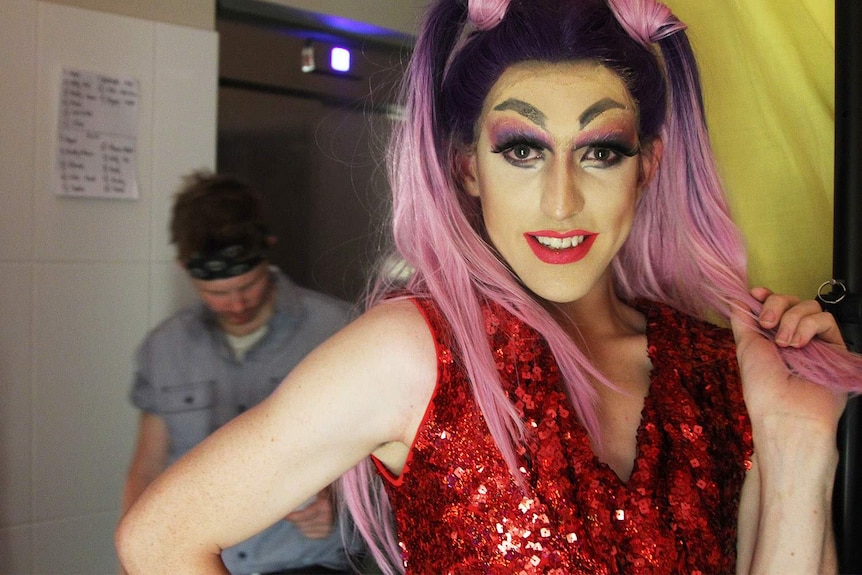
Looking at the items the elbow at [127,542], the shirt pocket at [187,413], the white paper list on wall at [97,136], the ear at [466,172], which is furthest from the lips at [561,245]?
the white paper list on wall at [97,136]

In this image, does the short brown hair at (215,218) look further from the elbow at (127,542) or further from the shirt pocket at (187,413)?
the elbow at (127,542)

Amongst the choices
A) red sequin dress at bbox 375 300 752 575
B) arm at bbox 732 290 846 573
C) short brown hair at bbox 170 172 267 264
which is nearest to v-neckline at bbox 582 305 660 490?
red sequin dress at bbox 375 300 752 575

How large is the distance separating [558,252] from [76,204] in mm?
1000

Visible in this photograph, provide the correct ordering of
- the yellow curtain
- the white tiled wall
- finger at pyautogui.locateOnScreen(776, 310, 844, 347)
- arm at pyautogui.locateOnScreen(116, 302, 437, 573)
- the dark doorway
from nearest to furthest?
1. arm at pyautogui.locateOnScreen(116, 302, 437, 573)
2. finger at pyautogui.locateOnScreen(776, 310, 844, 347)
3. the yellow curtain
4. the white tiled wall
5. the dark doorway

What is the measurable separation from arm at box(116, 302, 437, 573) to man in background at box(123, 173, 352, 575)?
0.63m

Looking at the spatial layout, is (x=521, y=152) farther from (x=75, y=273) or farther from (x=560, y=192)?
(x=75, y=273)

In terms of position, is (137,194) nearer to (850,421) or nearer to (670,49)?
(670,49)

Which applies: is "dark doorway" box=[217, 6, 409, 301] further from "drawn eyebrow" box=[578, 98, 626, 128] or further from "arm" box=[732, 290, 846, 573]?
"arm" box=[732, 290, 846, 573]

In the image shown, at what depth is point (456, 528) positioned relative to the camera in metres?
0.79

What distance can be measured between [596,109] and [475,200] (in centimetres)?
18

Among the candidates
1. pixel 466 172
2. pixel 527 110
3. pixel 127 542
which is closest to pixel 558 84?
pixel 527 110

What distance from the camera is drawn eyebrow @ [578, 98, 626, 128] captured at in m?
0.83

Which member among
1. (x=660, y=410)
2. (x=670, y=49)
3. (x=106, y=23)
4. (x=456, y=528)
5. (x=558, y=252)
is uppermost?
(x=106, y=23)

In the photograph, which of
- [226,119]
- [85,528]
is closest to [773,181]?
[226,119]
